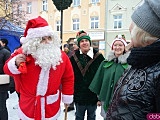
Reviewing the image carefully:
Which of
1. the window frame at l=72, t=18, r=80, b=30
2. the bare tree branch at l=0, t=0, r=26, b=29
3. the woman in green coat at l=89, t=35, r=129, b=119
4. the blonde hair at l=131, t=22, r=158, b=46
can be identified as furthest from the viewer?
the window frame at l=72, t=18, r=80, b=30

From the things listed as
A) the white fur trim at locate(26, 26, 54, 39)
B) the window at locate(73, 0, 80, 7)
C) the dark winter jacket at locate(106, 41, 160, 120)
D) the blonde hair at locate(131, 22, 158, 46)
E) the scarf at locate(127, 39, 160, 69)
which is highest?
→ the window at locate(73, 0, 80, 7)

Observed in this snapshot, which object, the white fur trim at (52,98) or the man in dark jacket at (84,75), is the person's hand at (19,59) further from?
the man in dark jacket at (84,75)

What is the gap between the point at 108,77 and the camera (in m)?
3.45

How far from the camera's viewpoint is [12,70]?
9.66ft

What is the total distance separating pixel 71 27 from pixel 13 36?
17002 mm

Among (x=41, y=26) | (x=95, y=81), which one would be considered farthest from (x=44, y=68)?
(x=95, y=81)

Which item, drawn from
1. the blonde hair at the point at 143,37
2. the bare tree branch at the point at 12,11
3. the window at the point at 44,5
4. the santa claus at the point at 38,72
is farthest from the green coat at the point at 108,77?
the window at the point at 44,5

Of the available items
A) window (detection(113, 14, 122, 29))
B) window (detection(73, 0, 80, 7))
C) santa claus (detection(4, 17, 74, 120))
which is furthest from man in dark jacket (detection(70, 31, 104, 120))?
window (detection(73, 0, 80, 7))

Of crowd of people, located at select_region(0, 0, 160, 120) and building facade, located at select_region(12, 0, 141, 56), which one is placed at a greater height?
building facade, located at select_region(12, 0, 141, 56)

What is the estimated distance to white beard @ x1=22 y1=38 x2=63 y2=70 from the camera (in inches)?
118

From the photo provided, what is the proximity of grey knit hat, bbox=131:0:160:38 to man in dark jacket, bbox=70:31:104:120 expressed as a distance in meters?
2.65

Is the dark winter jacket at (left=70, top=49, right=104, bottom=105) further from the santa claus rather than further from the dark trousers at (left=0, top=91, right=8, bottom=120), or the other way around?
the dark trousers at (left=0, top=91, right=8, bottom=120)

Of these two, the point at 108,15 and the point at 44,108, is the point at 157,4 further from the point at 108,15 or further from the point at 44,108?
the point at 108,15

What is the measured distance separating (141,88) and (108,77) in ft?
7.24
